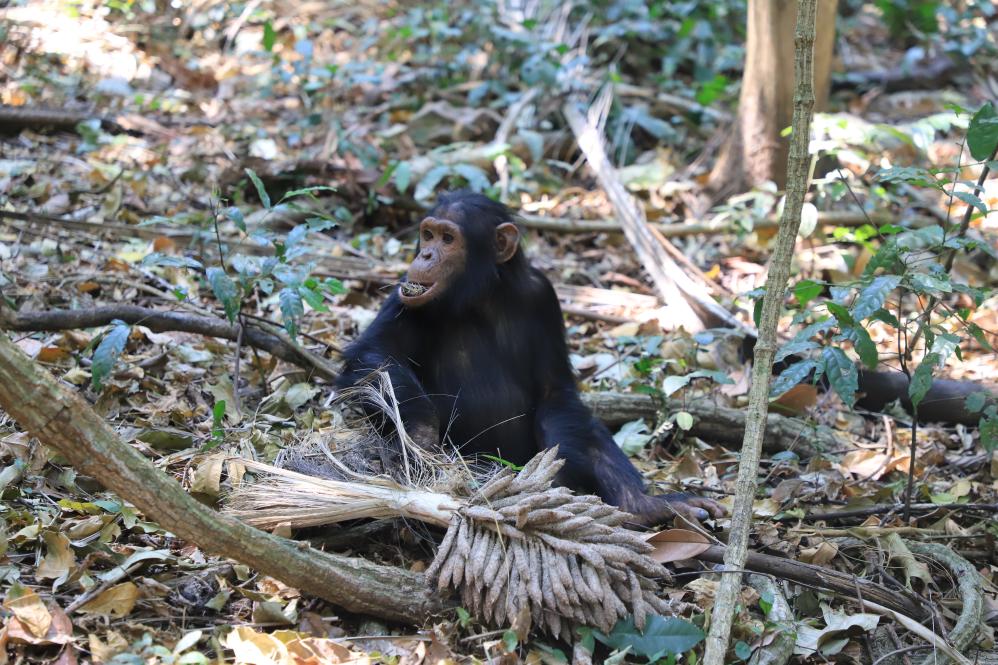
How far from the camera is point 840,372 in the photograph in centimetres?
427

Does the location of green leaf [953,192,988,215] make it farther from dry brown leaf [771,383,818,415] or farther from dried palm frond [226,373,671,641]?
Answer: dried palm frond [226,373,671,641]

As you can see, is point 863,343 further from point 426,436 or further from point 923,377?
point 426,436

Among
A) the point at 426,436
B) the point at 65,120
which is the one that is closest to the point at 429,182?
the point at 65,120

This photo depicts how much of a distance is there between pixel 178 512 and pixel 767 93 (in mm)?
6720

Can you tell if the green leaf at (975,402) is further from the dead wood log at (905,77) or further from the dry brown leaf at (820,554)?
the dead wood log at (905,77)

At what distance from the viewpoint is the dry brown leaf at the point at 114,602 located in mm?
3365

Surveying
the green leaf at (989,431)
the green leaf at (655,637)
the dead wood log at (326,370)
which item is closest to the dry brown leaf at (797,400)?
the dead wood log at (326,370)

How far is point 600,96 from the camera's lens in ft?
31.4

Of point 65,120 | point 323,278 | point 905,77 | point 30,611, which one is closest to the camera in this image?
point 30,611

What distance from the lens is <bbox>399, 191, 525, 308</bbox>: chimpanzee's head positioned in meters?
4.98

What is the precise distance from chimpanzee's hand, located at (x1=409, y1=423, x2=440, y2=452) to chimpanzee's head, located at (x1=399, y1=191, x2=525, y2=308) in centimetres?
71

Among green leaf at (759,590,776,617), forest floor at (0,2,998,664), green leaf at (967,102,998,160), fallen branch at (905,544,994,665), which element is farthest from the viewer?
green leaf at (967,102,998,160)

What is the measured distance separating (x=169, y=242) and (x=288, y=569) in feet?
13.7

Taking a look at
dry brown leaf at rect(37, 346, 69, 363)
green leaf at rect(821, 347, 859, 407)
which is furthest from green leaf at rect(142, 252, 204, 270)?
green leaf at rect(821, 347, 859, 407)
